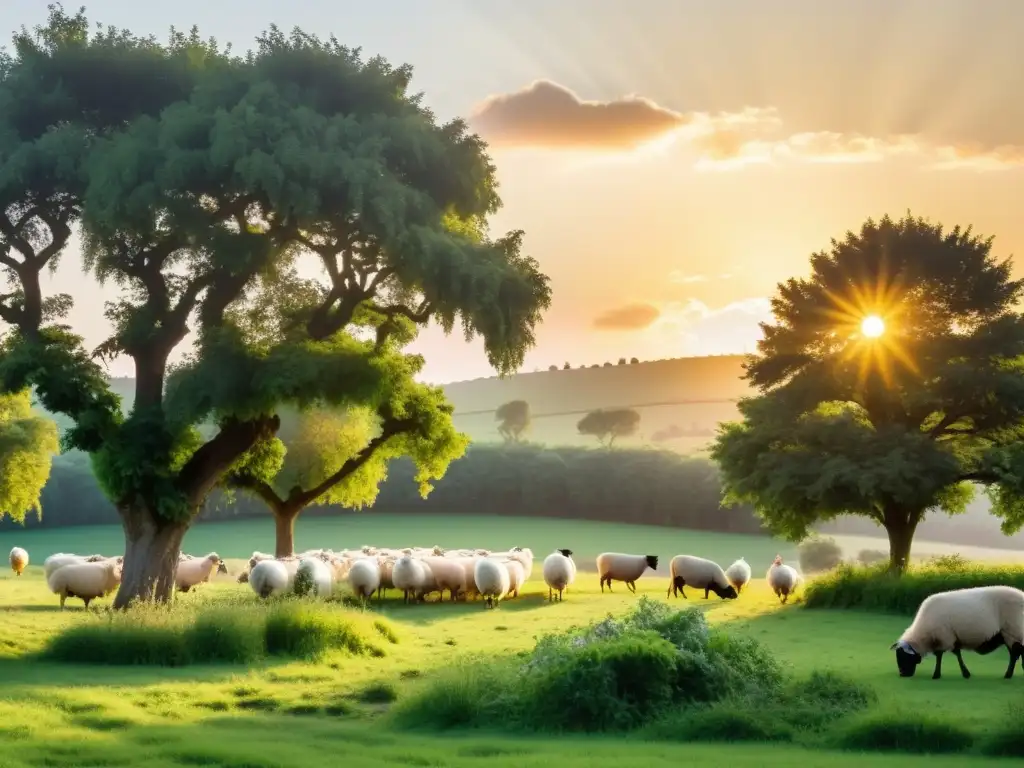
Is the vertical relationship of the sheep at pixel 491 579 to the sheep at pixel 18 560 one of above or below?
below

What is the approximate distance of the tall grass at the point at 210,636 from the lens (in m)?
19.9

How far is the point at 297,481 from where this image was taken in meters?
→ 44.7

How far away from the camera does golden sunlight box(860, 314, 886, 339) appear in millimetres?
33594

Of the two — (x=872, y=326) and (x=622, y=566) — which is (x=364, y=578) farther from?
(x=872, y=326)

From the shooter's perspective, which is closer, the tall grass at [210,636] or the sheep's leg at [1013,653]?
the sheep's leg at [1013,653]

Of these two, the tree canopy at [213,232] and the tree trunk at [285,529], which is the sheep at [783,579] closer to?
the tree canopy at [213,232]

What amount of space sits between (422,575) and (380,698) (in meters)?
16.3

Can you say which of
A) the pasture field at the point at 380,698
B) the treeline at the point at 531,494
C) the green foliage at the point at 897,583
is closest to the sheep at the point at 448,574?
the pasture field at the point at 380,698

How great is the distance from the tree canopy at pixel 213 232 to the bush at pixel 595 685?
11.4 m

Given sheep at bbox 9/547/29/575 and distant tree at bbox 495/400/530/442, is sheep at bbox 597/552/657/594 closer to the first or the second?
sheep at bbox 9/547/29/575

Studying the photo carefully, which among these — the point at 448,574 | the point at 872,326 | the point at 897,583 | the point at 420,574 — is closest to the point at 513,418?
the point at 448,574

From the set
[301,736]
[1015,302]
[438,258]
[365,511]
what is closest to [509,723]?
[301,736]

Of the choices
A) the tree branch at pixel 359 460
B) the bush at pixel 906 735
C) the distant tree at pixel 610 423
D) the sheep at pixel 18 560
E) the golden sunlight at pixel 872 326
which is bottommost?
the bush at pixel 906 735

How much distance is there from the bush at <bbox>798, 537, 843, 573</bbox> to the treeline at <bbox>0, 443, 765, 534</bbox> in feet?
18.3
